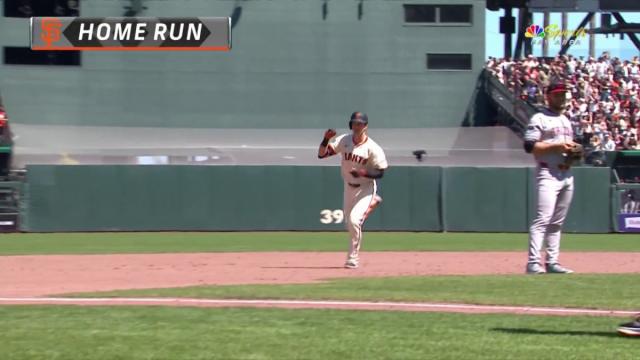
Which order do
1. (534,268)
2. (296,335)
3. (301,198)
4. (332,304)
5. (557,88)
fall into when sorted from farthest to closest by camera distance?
(301,198) < (534,268) < (557,88) < (332,304) < (296,335)

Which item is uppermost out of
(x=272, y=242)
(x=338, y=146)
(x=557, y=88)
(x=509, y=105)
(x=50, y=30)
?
(x=50, y=30)

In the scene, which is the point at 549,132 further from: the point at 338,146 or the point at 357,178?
the point at 338,146

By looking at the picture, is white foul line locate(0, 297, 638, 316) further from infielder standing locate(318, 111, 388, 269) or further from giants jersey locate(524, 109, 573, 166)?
infielder standing locate(318, 111, 388, 269)

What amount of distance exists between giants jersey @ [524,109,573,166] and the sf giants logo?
69.4 ft

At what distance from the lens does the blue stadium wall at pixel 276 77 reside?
30453 millimetres

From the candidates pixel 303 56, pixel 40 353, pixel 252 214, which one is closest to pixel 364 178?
pixel 40 353

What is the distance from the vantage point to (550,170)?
10.8m

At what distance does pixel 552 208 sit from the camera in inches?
424

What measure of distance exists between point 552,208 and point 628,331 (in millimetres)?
4054

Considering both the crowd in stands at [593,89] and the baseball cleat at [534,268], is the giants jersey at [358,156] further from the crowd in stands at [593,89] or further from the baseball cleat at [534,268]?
the crowd in stands at [593,89]

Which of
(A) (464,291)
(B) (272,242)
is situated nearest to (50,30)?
(B) (272,242)

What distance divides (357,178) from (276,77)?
63.0ft

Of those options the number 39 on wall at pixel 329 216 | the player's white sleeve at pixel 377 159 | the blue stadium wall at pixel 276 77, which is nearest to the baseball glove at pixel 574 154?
the player's white sleeve at pixel 377 159

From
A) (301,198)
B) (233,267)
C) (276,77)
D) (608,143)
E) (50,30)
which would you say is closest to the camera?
(233,267)
